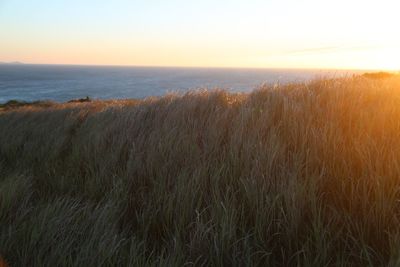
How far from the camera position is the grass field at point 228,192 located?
7.68 ft

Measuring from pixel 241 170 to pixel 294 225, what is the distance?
89cm

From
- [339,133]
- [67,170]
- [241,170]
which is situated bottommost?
[67,170]

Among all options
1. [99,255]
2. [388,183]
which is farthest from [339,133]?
[99,255]

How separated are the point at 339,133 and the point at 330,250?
5.08 ft

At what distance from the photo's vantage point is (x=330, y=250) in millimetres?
2262

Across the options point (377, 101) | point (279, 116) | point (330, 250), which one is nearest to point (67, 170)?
point (279, 116)

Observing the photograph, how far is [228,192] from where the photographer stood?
2963 mm

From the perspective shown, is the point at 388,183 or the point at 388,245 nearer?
the point at 388,245

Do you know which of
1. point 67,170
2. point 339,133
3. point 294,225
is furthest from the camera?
point 67,170

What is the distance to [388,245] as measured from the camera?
91.1 inches

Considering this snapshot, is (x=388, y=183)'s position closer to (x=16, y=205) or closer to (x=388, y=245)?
(x=388, y=245)

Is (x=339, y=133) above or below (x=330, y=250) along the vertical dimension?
above

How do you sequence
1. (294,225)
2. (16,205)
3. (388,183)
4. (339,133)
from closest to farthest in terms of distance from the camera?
(294,225) → (388,183) → (16,205) → (339,133)

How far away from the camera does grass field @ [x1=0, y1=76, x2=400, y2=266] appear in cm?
234
